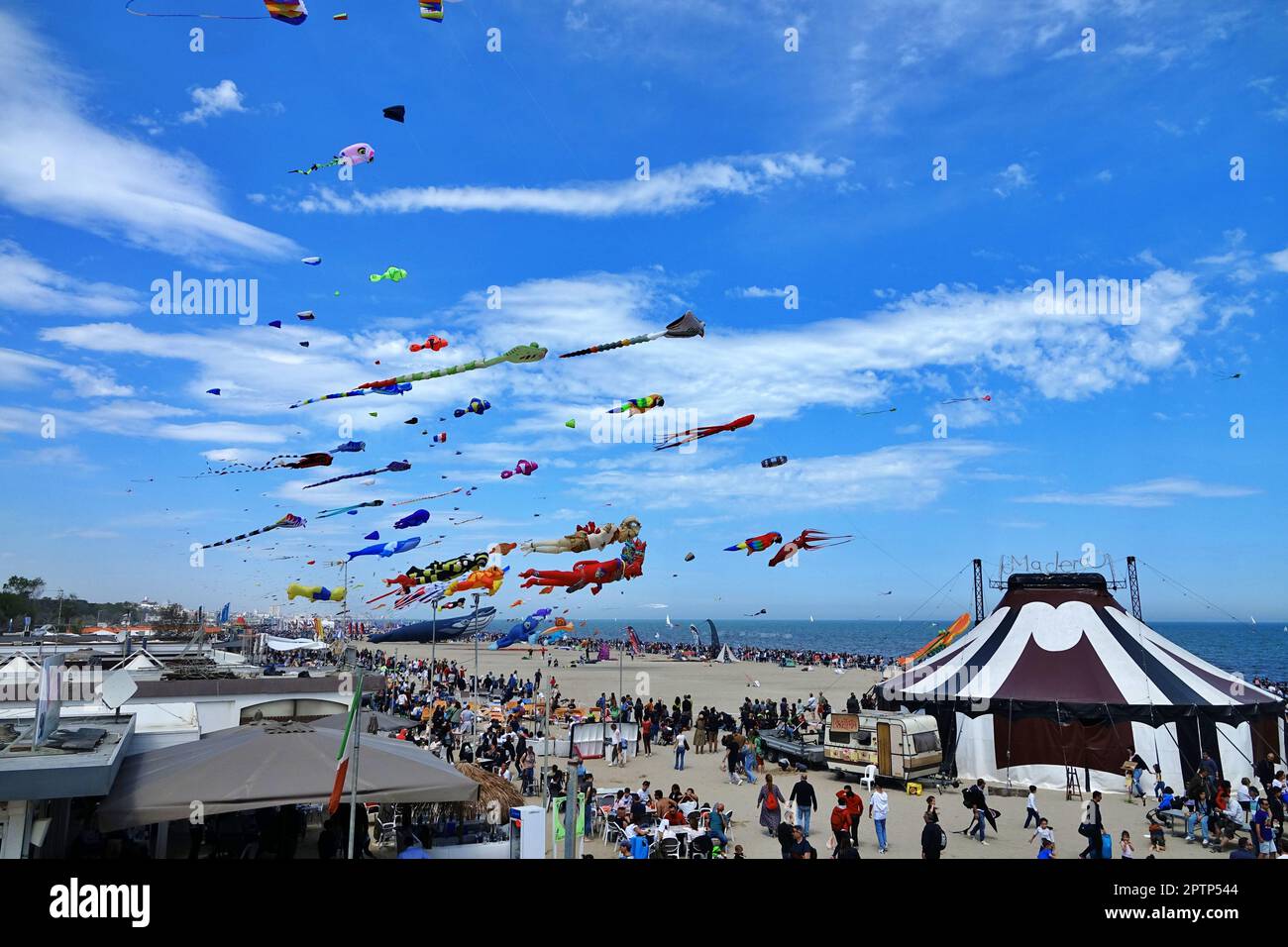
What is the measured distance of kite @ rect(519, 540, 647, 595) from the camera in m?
21.0

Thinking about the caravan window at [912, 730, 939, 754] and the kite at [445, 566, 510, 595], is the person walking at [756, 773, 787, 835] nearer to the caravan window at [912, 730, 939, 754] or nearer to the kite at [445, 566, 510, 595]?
the caravan window at [912, 730, 939, 754]

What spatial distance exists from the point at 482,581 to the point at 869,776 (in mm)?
15014

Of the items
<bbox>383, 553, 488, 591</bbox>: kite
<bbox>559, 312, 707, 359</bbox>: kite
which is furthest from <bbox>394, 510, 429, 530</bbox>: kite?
<bbox>559, 312, 707, 359</bbox>: kite

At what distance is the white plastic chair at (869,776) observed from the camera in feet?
55.8

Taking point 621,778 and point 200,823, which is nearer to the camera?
point 200,823

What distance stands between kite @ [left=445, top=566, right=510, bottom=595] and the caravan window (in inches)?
564

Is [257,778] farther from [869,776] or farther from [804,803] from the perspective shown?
[869,776]

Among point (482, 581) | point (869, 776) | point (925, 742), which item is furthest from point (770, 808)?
point (482, 581)

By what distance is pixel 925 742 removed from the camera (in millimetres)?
17844

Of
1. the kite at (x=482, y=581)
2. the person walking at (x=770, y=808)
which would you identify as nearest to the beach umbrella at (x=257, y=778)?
the person walking at (x=770, y=808)
